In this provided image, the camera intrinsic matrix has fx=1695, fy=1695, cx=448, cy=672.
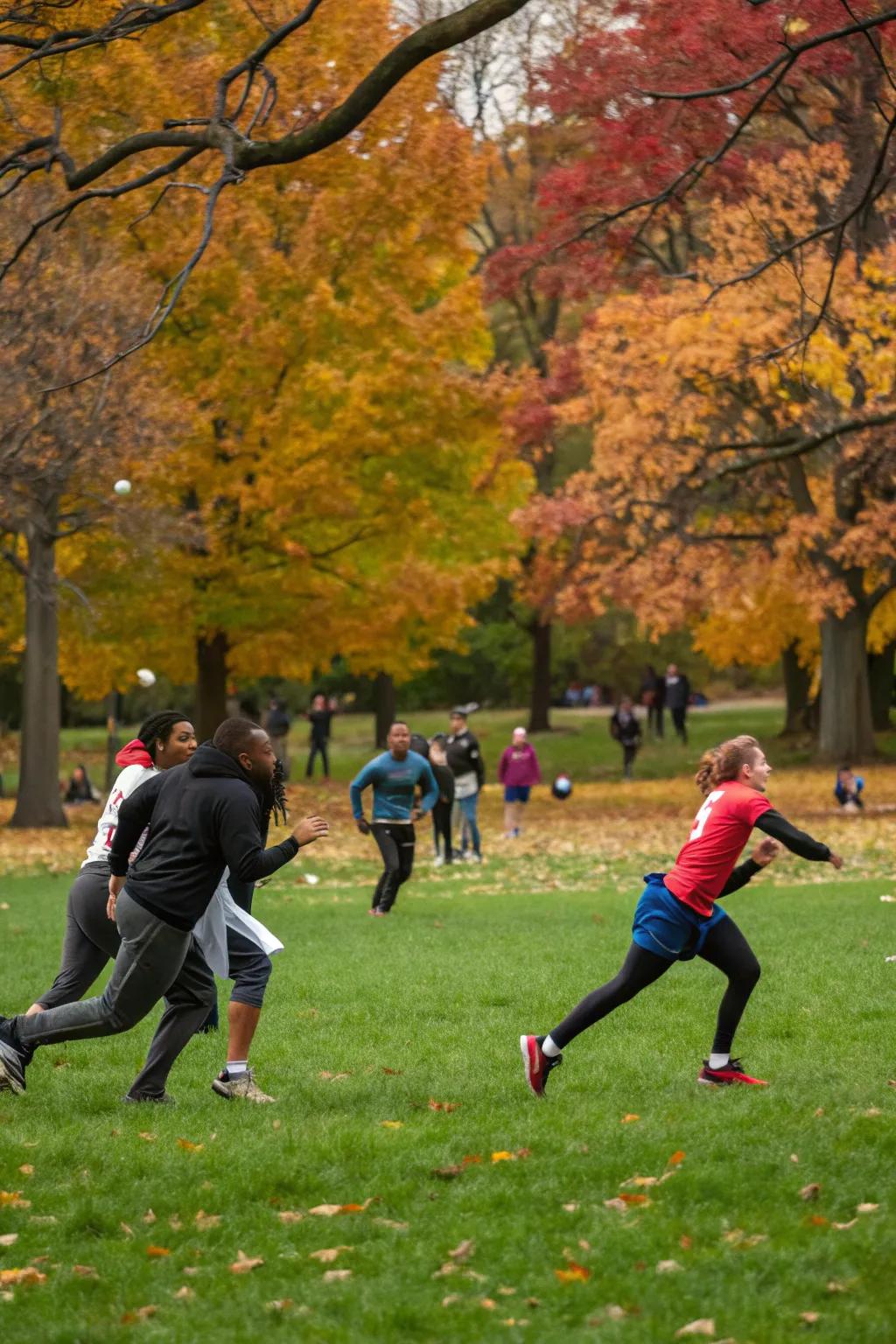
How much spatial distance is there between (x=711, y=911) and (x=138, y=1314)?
137 inches

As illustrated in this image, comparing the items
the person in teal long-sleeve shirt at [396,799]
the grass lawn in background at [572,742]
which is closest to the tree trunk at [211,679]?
the grass lawn in background at [572,742]

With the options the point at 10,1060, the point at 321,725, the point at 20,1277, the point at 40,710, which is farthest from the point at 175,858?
the point at 321,725

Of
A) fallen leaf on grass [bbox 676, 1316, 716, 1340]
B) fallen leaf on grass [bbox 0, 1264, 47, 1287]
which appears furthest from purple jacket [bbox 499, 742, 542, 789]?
fallen leaf on grass [bbox 676, 1316, 716, 1340]

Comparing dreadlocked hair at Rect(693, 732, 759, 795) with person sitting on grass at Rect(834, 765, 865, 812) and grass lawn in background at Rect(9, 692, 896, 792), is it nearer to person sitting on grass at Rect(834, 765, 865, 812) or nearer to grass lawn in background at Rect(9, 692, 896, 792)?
person sitting on grass at Rect(834, 765, 865, 812)

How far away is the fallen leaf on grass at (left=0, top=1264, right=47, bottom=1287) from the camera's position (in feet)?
18.0

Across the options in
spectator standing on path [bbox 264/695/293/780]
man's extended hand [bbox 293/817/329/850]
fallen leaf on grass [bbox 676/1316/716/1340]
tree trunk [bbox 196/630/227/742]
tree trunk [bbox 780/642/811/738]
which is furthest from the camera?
tree trunk [bbox 780/642/811/738]

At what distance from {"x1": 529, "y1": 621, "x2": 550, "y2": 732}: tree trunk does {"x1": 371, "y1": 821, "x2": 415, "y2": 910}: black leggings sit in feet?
92.8

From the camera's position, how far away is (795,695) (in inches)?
1662

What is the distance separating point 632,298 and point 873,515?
19.0 feet

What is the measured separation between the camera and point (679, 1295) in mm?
5145

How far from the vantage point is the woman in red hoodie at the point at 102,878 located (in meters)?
8.51

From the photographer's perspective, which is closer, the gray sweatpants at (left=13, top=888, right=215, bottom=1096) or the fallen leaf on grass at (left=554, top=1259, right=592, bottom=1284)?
the fallen leaf on grass at (left=554, top=1259, right=592, bottom=1284)

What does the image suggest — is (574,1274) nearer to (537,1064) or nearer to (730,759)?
(537,1064)

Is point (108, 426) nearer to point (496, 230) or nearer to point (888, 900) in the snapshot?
point (888, 900)
